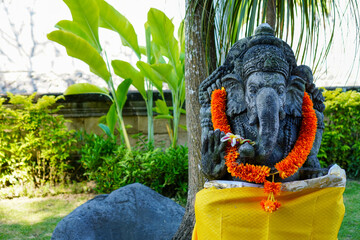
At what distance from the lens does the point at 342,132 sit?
5.73 metres

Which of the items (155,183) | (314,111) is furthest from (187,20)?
(155,183)

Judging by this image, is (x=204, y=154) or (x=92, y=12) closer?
(x=204, y=154)

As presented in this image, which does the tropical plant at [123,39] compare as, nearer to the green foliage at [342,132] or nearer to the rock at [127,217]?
the rock at [127,217]

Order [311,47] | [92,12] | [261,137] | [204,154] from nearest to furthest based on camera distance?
[261,137] → [204,154] → [311,47] → [92,12]

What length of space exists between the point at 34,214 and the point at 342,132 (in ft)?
15.6

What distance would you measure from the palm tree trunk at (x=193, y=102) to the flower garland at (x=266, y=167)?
2.98 ft

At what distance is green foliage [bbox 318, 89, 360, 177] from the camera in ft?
18.3

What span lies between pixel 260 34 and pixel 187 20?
1.01 metres

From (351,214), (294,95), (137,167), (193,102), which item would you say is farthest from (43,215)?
(351,214)

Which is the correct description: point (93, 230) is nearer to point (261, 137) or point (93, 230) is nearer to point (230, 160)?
point (230, 160)

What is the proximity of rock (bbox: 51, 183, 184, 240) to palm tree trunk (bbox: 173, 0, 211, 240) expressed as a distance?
32cm

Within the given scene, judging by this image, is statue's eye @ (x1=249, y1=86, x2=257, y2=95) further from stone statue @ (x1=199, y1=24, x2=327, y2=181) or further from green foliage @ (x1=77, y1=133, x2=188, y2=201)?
green foliage @ (x1=77, y1=133, x2=188, y2=201)

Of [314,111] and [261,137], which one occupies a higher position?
[314,111]

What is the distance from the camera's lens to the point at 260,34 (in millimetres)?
1995
